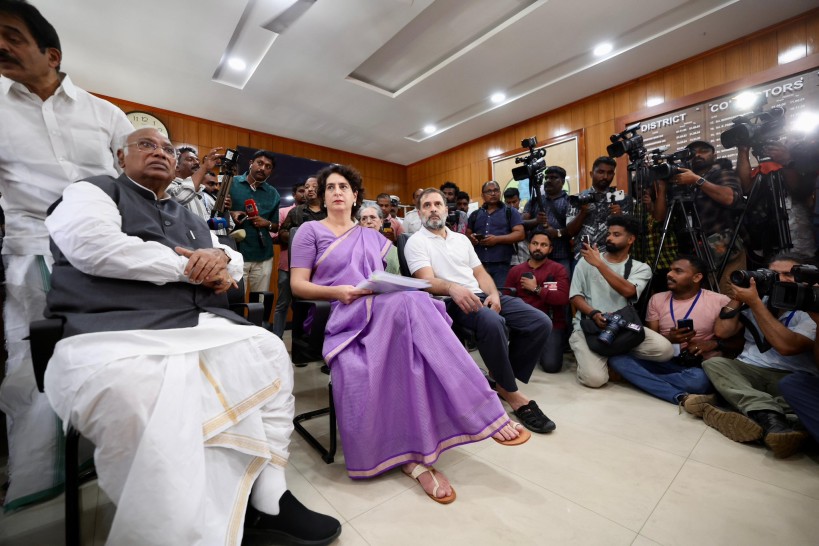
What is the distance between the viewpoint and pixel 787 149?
99.1 inches

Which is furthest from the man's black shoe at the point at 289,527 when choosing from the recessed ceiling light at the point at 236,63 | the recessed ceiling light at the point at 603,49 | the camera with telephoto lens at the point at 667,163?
the recessed ceiling light at the point at 603,49

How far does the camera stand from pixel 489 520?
1.09 m

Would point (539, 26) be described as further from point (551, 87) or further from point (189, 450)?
point (189, 450)

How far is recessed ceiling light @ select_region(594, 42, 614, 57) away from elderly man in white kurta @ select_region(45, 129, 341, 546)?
441 cm

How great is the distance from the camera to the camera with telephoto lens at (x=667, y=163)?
265 centimetres

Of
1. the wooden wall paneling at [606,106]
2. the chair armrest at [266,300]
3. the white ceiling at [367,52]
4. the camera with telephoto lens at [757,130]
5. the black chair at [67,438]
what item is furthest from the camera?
the wooden wall paneling at [606,106]

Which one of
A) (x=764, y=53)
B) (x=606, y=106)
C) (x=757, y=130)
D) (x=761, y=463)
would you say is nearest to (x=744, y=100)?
(x=764, y=53)

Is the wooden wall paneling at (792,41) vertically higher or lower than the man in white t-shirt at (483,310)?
higher

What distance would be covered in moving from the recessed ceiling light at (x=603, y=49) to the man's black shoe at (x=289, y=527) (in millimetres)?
4841

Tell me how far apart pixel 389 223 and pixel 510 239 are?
53.3 inches

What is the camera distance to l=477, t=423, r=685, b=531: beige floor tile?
1160 millimetres

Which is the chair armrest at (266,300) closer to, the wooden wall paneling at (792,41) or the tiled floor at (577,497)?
the tiled floor at (577,497)

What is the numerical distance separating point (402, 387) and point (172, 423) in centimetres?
78

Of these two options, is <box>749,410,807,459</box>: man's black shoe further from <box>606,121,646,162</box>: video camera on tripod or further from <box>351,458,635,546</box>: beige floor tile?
<box>606,121,646,162</box>: video camera on tripod
